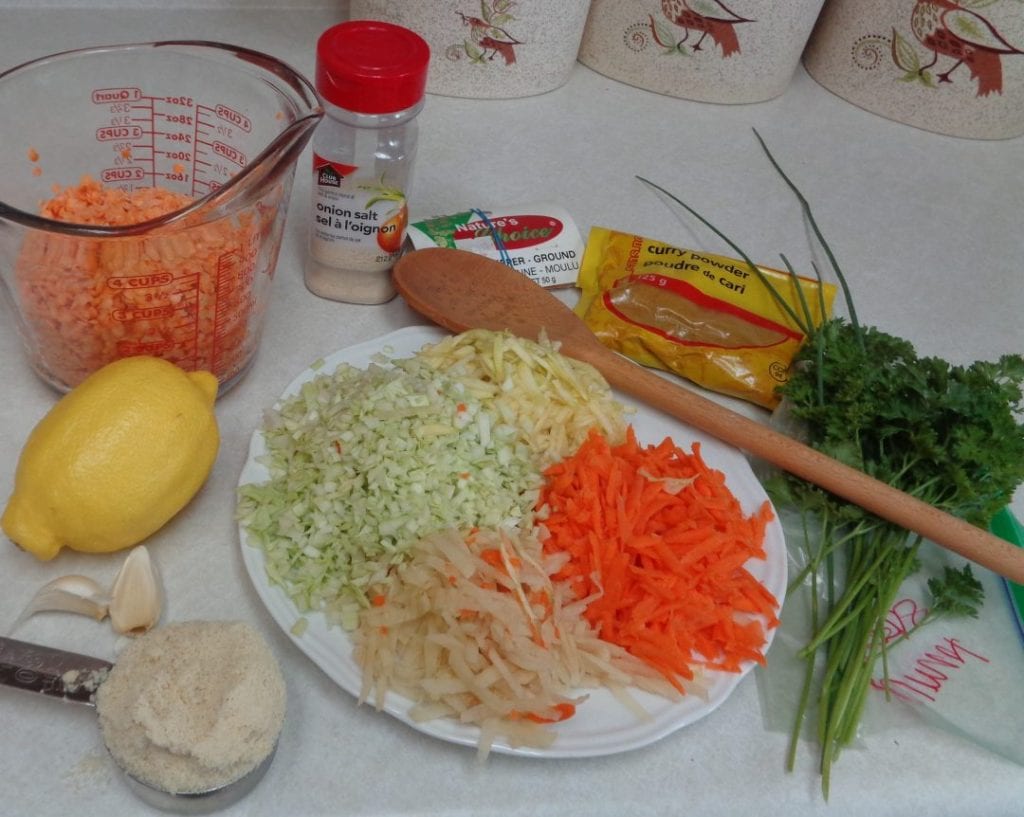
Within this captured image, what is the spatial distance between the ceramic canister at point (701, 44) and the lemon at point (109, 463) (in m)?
1.00

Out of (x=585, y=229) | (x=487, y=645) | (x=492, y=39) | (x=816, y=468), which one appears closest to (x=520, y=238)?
(x=585, y=229)

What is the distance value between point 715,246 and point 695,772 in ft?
2.59

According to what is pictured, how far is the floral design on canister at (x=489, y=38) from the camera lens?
134 centimetres

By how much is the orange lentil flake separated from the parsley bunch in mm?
596

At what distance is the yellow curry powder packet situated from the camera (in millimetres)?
1138

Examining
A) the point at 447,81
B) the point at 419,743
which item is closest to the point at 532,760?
the point at 419,743

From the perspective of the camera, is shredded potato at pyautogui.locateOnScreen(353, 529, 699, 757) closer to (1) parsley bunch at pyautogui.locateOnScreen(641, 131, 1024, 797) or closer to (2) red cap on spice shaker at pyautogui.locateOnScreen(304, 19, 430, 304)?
(1) parsley bunch at pyautogui.locateOnScreen(641, 131, 1024, 797)

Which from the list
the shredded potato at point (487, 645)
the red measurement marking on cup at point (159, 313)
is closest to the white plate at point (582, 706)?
the shredded potato at point (487, 645)

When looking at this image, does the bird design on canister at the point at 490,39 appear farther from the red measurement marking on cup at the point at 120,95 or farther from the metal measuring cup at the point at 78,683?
the metal measuring cup at the point at 78,683

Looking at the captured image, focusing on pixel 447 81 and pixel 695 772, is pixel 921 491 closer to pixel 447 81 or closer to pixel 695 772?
pixel 695 772

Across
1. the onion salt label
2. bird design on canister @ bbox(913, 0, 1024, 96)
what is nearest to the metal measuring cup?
the onion salt label

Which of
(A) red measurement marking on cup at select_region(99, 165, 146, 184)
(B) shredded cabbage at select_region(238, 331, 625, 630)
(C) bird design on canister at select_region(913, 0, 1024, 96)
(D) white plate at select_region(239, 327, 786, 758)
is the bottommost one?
Answer: (D) white plate at select_region(239, 327, 786, 758)

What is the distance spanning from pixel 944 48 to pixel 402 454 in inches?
44.5

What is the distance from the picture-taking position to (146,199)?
947 mm
